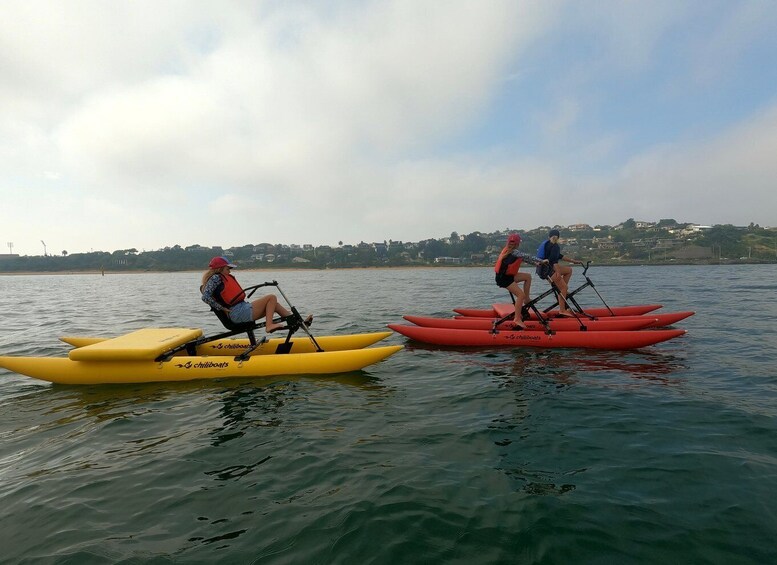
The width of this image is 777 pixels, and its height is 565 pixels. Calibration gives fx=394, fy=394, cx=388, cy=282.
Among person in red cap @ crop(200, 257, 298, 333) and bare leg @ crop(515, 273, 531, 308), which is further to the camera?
bare leg @ crop(515, 273, 531, 308)

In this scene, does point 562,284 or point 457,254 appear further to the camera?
point 457,254

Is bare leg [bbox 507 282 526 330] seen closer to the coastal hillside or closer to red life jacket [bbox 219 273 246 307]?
red life jacket [bbox 219 273 246 307]

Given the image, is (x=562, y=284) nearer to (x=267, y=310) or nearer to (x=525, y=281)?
(x=525, y=281)

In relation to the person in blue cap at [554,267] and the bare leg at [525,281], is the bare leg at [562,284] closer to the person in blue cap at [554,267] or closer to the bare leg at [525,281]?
the person in blue cap at [554,267]

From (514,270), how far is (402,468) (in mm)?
7671

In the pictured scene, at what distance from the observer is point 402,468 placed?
460 centimetres

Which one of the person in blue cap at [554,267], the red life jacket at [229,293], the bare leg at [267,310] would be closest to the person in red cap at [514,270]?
the person in blue cap at [554,267]

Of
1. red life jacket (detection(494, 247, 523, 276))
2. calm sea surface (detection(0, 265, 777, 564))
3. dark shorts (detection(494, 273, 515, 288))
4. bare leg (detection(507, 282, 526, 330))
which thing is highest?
red life jacket (detection(494, 247, 523, 276))

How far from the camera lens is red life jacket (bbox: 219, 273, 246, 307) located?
8422mm

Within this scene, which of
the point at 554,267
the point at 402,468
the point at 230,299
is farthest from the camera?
the point at 554,267

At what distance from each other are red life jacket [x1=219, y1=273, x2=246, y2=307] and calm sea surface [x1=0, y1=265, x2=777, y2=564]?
173 cm

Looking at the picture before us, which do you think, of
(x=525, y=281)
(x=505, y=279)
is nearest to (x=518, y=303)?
(x=525, y=281)

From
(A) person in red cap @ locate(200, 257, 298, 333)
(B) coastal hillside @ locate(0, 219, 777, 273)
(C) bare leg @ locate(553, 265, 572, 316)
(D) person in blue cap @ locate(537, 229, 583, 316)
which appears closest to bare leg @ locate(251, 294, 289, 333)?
(A) person in red cap @ locate(200, 257, 298, 333)

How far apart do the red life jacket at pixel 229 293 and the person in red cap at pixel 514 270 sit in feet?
21.7
